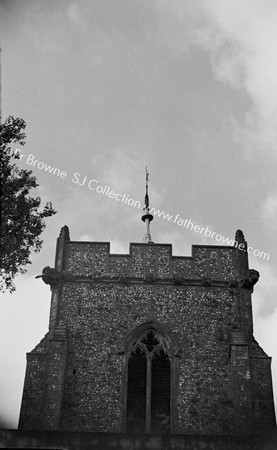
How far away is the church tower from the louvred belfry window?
0.10ft

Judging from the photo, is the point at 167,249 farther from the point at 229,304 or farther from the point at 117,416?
the point at 117,416

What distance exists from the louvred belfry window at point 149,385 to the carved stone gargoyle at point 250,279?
336 cm

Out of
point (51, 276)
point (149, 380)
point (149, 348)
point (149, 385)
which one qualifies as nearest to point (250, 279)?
point (149, 348)

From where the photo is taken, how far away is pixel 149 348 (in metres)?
25.3

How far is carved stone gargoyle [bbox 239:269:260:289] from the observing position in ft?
86.0

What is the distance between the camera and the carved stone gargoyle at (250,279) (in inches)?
1032

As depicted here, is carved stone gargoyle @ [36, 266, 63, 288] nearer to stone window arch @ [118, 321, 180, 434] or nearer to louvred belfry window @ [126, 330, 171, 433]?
stone window arch @ [118, 321, 180, 434]

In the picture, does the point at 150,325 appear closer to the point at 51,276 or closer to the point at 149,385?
the point at 149,385

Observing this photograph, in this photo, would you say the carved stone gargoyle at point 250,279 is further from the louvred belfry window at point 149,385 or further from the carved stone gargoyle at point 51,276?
the carved stone gargoyle at point 51,276

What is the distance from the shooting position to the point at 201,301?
26.2m

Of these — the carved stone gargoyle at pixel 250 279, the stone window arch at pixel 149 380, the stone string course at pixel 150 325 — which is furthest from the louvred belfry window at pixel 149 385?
the carved stone gargoyle at pixel 250 279

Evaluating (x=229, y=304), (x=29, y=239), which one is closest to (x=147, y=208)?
(x=229, y=304)

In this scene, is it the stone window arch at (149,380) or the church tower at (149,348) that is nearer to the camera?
the church tower at (149,348)

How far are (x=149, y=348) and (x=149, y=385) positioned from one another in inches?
50.2
